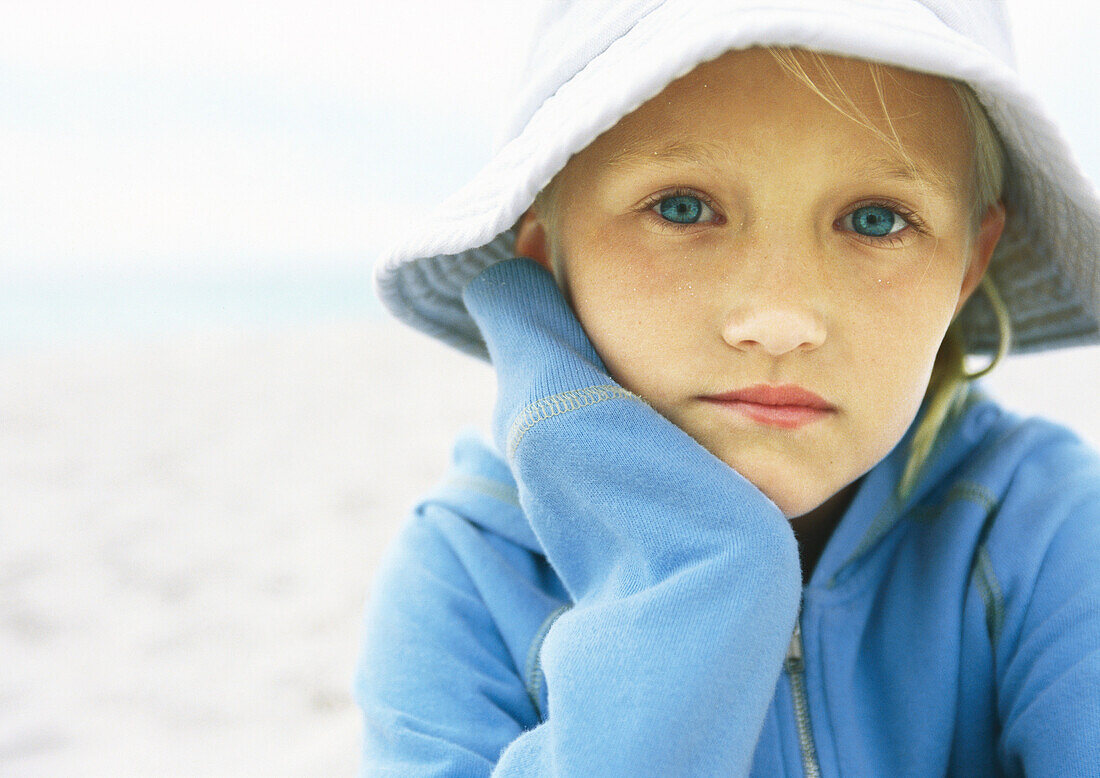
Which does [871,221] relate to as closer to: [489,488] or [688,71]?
[688,71]

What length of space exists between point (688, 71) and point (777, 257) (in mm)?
257

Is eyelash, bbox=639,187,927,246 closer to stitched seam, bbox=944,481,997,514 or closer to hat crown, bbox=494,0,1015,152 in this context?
hat crown, bbox=494,0,1015,152

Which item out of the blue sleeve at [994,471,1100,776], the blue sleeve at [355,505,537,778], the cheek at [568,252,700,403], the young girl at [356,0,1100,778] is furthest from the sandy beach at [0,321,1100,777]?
the blue sleeve at [994,471,1100,776]

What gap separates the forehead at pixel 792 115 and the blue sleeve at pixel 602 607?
0.31 m

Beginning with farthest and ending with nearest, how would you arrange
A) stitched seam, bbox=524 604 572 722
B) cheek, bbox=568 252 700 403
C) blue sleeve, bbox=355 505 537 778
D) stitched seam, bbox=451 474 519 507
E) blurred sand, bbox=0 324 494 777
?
blurred sand, bbox=0 324 494 777 < stitched seam, bbox=451 474 519 507 < stitched seam, bbox=524 604 572 722 < blue sleeve, bbox=355 505 537 778 < cheek, bbox=568 252 700 403

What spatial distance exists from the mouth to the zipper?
32 cm

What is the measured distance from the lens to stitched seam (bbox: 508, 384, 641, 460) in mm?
1272

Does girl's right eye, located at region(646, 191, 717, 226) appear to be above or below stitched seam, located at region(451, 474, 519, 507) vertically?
above

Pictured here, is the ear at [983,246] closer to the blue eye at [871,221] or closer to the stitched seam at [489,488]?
the blue eye at [871,221]

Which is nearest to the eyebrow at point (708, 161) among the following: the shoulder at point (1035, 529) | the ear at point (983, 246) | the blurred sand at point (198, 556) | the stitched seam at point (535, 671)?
the ear at point (983, 246)

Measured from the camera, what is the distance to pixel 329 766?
7.25 feet

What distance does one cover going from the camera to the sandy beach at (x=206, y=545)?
2.35 meters

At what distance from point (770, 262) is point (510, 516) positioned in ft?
2.17

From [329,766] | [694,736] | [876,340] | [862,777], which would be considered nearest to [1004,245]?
[876,340]
